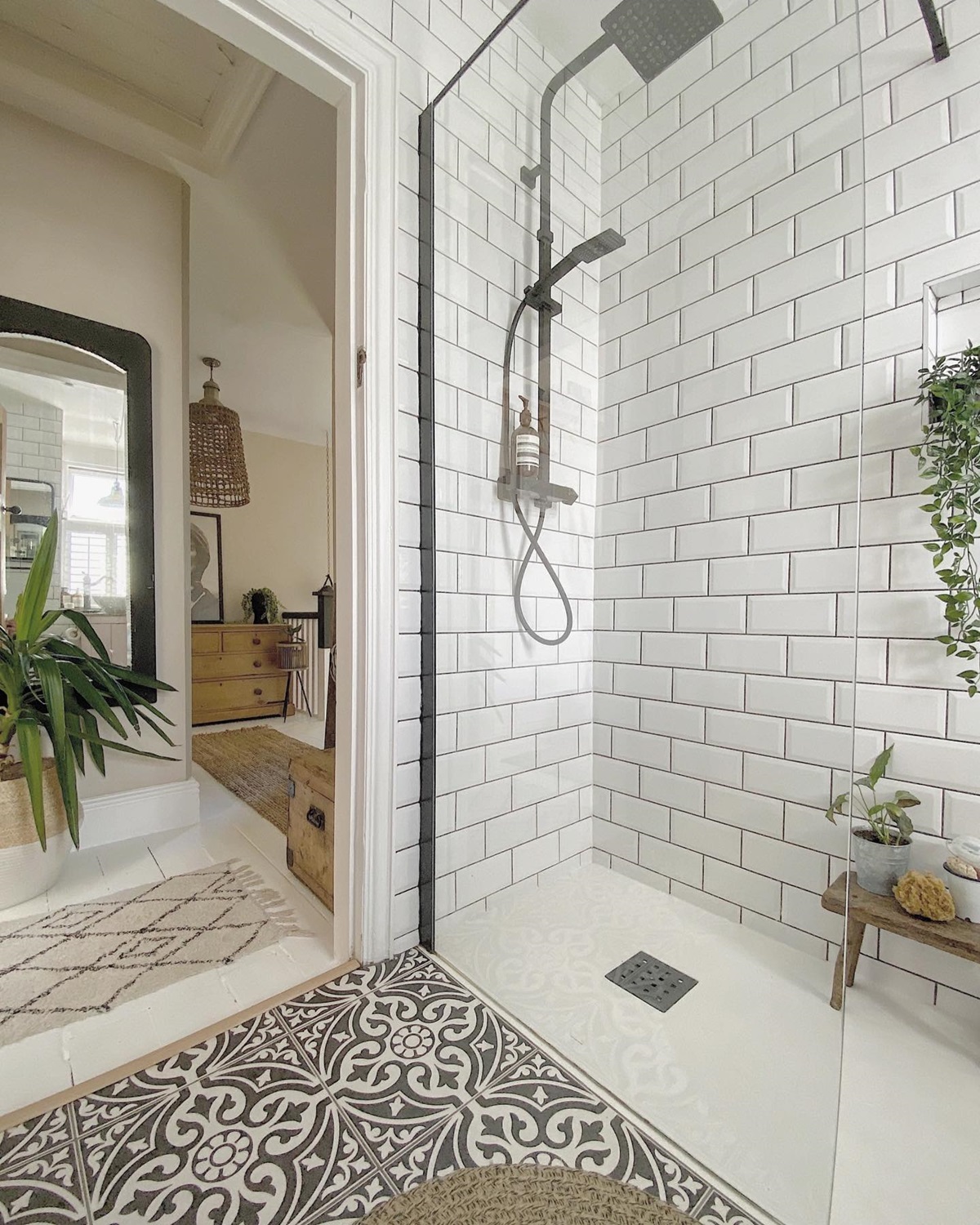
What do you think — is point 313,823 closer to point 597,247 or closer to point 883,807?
point 883,807

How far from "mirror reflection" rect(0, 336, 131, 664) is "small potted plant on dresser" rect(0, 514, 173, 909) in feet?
0.89

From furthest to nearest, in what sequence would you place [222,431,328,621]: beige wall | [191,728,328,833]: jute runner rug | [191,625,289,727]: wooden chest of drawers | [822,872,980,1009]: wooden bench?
[222,431,328,621]: beige wall → [191,625,289,727]: wooden chest of drawers → [191,728,328,833]: jute runner rug → [822,872,980,1009]: wooden bench

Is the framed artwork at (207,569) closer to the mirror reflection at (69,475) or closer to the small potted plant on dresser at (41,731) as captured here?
the mirror reflection at (69,475)

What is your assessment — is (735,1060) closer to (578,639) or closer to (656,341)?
(578,639)

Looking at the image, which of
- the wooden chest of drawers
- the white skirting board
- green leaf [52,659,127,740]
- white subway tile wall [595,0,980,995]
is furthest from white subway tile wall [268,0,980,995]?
the wooden chest of drawers

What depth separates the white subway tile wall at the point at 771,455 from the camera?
3.23 feet

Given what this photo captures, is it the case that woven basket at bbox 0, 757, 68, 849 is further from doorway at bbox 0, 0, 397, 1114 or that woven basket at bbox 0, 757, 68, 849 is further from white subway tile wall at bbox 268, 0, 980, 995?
white subway tile wall at bbox 268, 0, 980, 995

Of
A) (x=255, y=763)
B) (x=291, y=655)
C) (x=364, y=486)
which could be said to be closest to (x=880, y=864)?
(x=364, y=486)

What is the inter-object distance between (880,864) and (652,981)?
521mm

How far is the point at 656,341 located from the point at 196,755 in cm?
325

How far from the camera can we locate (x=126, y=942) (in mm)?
1357

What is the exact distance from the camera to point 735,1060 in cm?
90

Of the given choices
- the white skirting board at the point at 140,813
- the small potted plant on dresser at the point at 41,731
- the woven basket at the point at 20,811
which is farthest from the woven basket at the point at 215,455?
the woven basket at the point at 20,811

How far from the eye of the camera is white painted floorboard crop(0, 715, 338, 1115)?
3.20 feet
